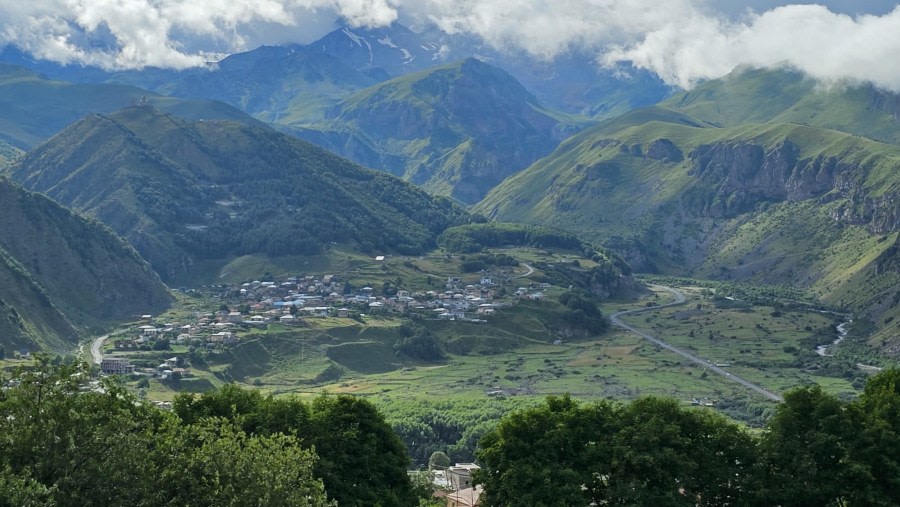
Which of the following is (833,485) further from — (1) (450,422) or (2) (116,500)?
(1) (450,422)

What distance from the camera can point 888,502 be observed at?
70000 mm

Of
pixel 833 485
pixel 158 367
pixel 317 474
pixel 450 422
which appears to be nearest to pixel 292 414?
pixel 317 474

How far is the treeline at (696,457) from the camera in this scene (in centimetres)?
7169

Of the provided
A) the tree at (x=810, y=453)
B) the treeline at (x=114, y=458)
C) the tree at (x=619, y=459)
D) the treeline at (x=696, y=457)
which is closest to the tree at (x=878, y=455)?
the treeline at (x=696, y=457)

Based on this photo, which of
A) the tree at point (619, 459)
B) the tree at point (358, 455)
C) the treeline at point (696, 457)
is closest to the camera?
the treeline at point (696, 457)

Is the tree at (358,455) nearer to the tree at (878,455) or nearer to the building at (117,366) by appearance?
the tree at (878,455)

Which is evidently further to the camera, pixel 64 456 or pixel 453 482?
pixel 453 482

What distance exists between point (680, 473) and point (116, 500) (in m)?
37.3

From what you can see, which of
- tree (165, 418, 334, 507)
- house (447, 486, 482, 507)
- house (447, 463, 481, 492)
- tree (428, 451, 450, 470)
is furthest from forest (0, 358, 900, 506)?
tree (428, 451, 450, 470)

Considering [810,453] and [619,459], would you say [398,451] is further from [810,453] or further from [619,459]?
[810,453]

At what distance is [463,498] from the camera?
101 m

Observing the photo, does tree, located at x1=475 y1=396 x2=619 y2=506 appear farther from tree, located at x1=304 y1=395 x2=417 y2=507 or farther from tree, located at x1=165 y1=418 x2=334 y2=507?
tree, located at x1=165 y1=418 x2=334 y2=507

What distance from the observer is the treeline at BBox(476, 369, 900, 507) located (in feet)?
235

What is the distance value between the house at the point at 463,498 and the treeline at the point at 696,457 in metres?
18.5
